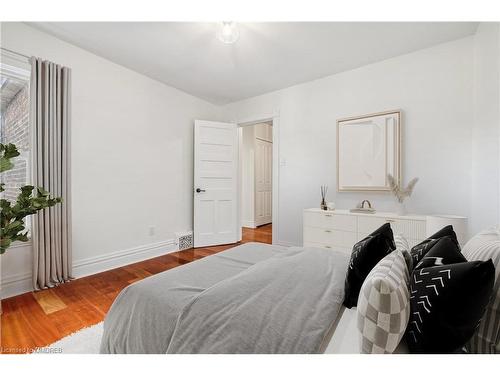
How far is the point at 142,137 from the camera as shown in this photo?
3.31m

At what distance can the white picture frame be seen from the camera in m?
2.87

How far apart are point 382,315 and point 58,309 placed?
2397 millimetres

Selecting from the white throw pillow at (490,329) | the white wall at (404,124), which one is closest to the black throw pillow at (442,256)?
the white throw pillow at (490,329)

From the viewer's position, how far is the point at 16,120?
2367mm

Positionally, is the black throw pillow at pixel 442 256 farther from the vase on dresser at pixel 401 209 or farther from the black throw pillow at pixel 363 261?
the vase on dresser at pixel 401 209

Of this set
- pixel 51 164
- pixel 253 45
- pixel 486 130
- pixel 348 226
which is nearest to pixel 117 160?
pixel 51 164

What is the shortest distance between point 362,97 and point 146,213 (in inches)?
129

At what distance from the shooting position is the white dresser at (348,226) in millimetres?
2446

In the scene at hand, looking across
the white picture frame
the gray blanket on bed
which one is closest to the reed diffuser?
the white picture frame

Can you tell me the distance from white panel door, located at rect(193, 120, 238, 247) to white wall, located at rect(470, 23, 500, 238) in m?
3.14

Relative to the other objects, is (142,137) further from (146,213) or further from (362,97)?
(362,97)

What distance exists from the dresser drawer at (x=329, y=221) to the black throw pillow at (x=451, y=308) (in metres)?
2.13

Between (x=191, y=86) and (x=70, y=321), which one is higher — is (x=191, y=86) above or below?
above
